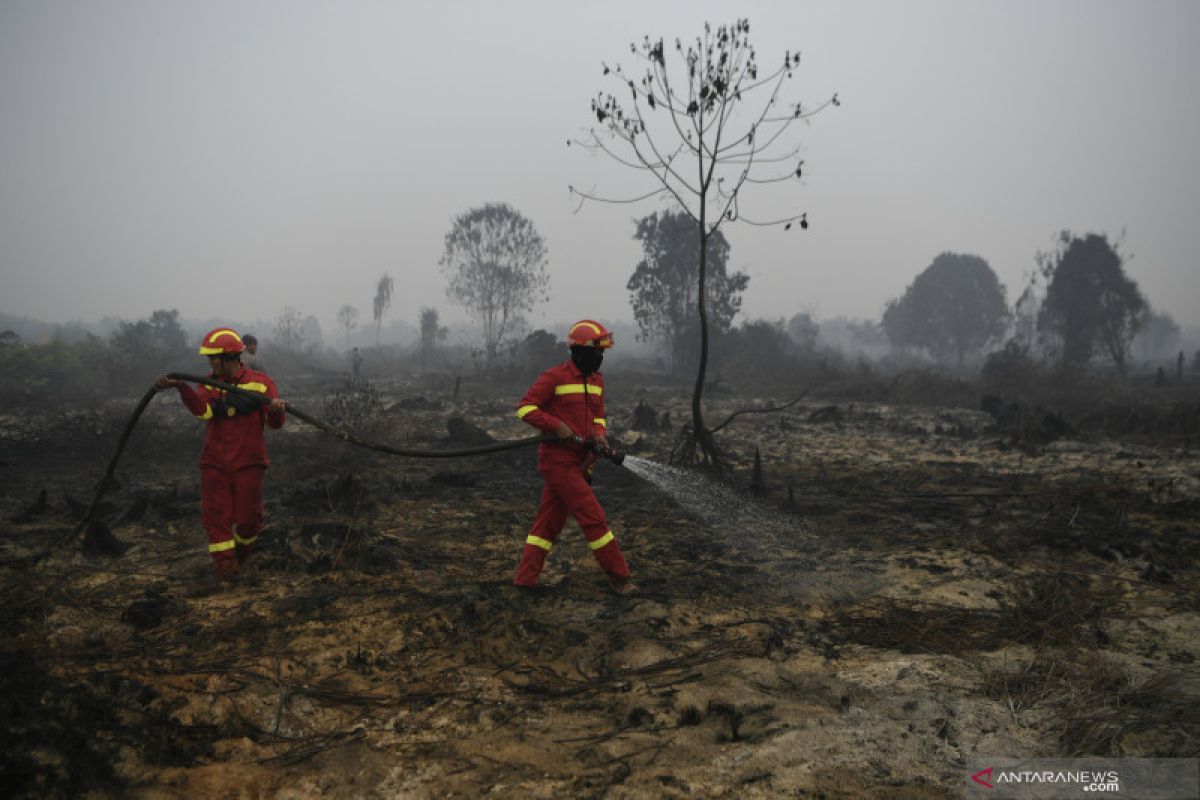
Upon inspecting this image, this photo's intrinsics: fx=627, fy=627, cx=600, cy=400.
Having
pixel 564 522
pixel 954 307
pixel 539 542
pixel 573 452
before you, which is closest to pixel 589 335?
pixel 573 452

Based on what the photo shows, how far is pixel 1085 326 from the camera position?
94.1 feet

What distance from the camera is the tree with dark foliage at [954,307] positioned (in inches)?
1891

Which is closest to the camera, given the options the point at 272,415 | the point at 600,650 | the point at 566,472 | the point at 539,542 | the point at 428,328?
the point at 600,650

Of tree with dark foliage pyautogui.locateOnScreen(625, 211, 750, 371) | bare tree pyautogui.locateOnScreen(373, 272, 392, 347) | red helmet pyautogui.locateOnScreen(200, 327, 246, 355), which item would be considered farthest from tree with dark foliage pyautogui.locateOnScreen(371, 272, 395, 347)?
red helmet pyautogui.locateOnScreen(200, 327, 246, 355)

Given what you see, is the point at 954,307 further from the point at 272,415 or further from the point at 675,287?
the point at 272,415

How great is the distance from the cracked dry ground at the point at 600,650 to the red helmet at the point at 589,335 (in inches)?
67.6

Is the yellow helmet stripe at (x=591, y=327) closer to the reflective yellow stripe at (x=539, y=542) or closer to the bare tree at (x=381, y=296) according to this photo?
the reflective yellow stripe at (x=539, y=542)

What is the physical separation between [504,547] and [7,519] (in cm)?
483

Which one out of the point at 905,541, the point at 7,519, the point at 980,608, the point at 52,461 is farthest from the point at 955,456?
the point at 52,461

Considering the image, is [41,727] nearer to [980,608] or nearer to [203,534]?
[203,534]

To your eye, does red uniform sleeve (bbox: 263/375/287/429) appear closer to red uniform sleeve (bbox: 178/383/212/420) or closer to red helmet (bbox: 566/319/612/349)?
red uniform sleeve (bbox: 178/383/212/420)

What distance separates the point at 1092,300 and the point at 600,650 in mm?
34323

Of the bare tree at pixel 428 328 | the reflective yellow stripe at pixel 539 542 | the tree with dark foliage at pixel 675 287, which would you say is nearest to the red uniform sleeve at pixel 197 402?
the reflective yellow stripe at pixel 539 542

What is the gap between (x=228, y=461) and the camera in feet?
14.0
